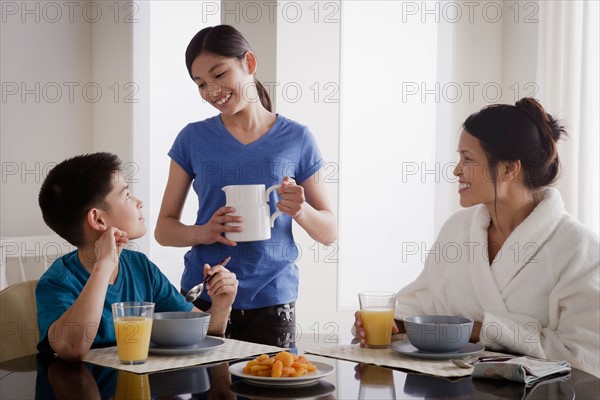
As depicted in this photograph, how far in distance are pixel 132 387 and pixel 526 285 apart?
100cm

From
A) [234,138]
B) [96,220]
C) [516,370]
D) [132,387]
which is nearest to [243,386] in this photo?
[132,387]

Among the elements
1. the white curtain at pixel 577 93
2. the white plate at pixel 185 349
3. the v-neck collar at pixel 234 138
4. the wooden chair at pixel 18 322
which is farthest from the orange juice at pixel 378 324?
the white curtain at pixel 577 93

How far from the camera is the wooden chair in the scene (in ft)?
5.96

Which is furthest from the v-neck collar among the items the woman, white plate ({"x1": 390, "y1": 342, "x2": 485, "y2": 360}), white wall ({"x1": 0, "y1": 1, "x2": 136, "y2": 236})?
white wall ({"x1": 0, "y1": 1, "x2": 136, "y2": 236})

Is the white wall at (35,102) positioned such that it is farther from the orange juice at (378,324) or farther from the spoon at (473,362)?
the spoon at (473,362)

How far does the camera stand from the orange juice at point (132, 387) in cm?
127

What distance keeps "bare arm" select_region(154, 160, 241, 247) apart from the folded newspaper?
0.75 meters

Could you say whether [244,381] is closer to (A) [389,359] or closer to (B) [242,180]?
(A) [389,359]

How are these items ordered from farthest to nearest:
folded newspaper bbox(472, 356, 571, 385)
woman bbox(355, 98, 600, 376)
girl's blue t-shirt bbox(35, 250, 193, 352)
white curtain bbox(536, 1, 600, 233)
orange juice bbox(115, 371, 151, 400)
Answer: white curtain bbox(536, 1, 600, 233) < woman bbox(355, 98, 600, 376) < girl's blue t-shirt bbox(35, 250, 193, 352) < folded newspaper bbox(472, 356, 571, 385) < orange juice bbox(115, 371, 151, 400)

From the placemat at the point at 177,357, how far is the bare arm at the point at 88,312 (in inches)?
1.4

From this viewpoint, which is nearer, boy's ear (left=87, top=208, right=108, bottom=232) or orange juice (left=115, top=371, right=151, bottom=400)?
orange juice (left=115, top=371, right=151, bottom=400)

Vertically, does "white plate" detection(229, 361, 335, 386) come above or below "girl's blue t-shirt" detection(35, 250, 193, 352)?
below

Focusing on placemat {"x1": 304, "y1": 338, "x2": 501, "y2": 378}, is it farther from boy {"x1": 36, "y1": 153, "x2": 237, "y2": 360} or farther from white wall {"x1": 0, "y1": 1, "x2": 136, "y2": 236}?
white wall {"x1": 0, "y1": 1, "x2": 136, "y2": 236}

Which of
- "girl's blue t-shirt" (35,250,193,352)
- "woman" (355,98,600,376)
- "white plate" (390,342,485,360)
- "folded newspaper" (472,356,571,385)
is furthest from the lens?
"woman" (355,98,600,376)
